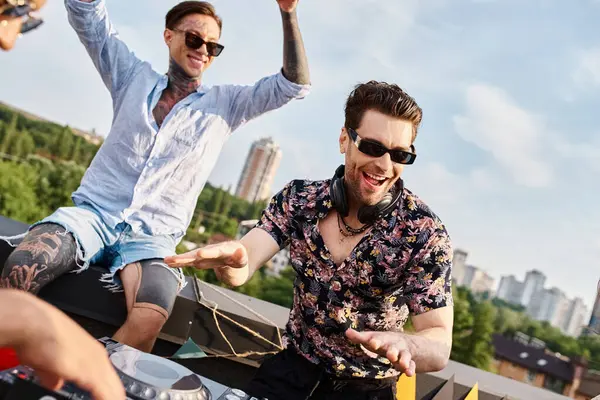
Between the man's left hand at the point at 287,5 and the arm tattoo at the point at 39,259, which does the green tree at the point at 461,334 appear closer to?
the man's left hand at the point at 287,5

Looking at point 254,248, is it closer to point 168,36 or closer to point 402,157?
point 402,157

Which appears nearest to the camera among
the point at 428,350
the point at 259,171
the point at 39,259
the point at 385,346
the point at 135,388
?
the point at 135,388

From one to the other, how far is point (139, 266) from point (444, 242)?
1.04 metres

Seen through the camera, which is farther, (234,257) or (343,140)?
(343,140)

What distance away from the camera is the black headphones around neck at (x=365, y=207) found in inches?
64.8

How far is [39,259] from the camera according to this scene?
6.11ft

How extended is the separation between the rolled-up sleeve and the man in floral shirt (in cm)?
62

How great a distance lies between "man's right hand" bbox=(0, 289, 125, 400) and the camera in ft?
2.29

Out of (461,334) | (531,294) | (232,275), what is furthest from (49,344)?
(531,294)

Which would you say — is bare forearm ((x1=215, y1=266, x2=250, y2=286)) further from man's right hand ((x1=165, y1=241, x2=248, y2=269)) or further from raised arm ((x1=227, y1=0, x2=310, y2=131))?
raised arm ((x1=227, y1=0, x2=310, y2=131))

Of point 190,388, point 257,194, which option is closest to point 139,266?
point 190,388

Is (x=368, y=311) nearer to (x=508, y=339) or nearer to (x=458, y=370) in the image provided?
(x=458, y=370)

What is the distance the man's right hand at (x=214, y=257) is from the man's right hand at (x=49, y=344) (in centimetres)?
59

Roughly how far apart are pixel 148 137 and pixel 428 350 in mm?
1372
